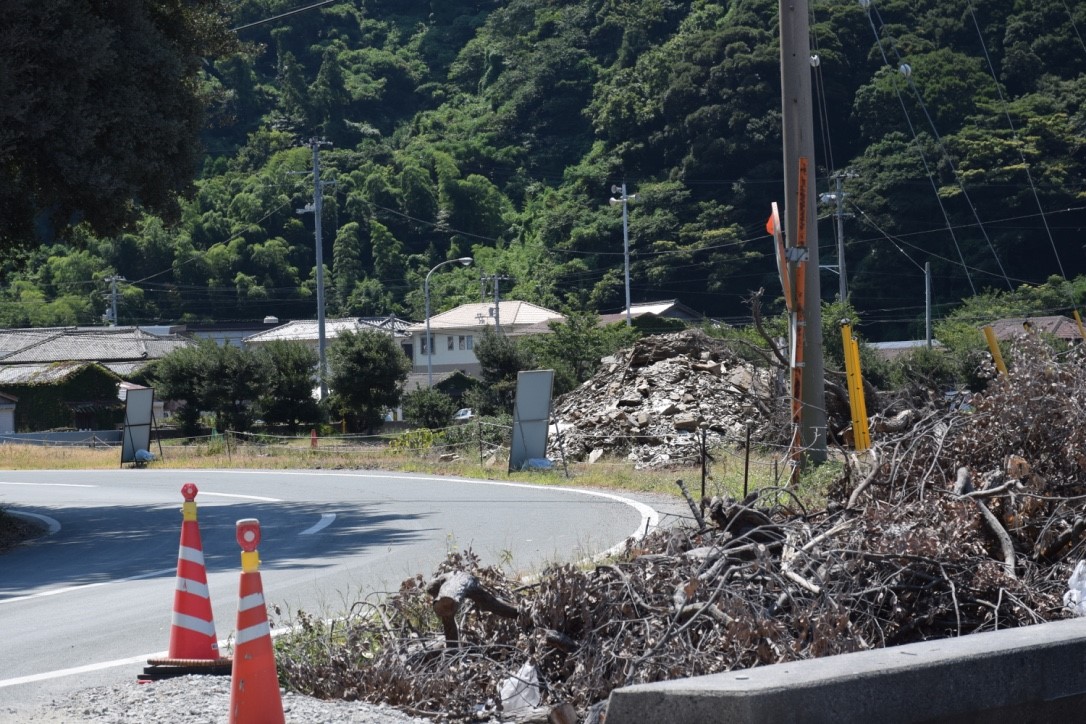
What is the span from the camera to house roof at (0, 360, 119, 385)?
6128 centimetres

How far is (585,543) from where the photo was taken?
1172cm

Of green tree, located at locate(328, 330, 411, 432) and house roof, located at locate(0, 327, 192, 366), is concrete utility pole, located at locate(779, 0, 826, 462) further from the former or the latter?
house roof, located at locate(0, 327, 192, 366)

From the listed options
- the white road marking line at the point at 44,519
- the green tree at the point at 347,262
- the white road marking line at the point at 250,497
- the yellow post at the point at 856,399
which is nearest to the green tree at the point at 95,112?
the white road marking line at the point at 44,519

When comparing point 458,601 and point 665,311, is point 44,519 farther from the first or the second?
point 665,311

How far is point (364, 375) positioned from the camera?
46.6 metres

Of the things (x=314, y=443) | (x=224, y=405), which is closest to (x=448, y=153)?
(x=224, y=405)

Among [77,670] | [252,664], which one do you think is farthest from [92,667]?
[252,664]

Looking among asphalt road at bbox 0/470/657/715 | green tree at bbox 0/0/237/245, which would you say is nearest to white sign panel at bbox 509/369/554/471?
asphalt road at bbox 0/470/657/715

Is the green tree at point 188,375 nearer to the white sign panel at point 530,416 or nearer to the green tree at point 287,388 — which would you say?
the green tree at point 287,388

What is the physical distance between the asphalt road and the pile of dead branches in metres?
1.02

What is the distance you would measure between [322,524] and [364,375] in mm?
31521

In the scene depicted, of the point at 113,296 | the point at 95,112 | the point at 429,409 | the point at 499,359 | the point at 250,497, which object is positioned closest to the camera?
the point at 95,112

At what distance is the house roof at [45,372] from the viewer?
61.3m

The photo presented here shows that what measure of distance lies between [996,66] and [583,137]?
32.0m
